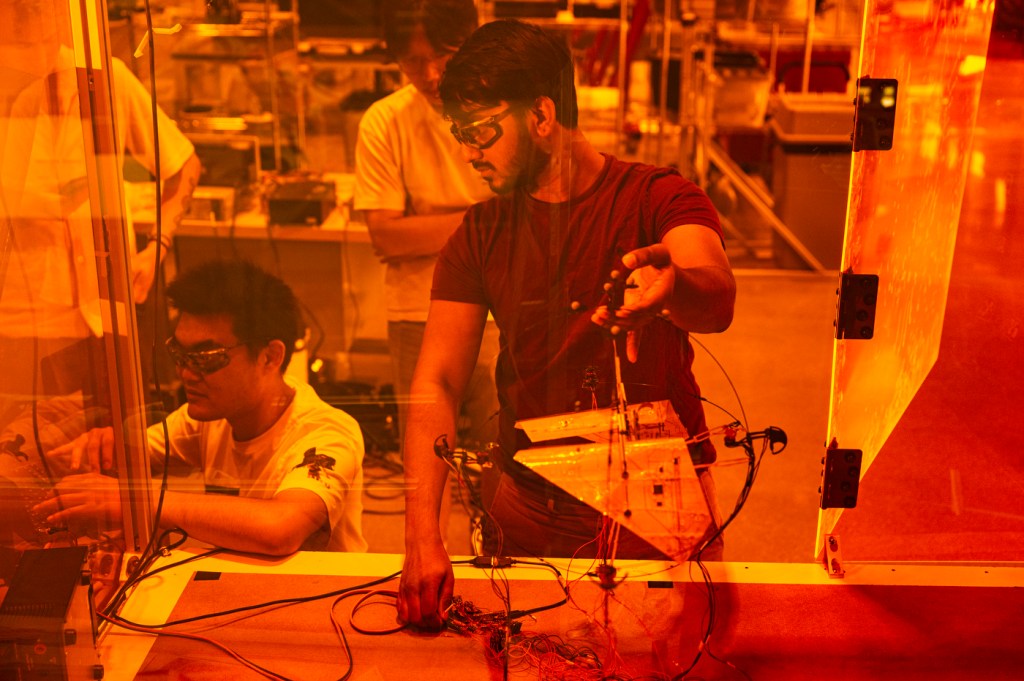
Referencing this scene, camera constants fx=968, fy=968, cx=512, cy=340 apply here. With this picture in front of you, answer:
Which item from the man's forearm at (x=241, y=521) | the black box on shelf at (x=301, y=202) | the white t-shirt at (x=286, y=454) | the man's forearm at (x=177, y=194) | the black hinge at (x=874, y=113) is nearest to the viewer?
the black hinge at (x=874, y=113)

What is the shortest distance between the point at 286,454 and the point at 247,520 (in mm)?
166

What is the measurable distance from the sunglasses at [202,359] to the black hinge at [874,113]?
3.22 ft

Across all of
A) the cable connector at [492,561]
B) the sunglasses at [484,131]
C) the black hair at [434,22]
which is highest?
the black hair at [434,22]

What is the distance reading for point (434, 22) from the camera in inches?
65.1

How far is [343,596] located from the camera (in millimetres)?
1305

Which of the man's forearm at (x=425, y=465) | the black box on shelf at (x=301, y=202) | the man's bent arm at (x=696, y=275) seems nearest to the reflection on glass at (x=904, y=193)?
the man's bent arm at (x=696, y=275)

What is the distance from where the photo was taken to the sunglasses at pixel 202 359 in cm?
152

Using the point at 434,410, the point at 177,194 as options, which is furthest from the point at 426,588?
the point at 177,194

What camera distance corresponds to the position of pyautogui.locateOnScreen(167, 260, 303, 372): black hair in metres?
1.61

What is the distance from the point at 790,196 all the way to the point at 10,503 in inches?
96.1

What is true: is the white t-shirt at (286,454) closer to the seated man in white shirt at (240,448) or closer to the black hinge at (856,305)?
the seated man in white shirt at (240,448)

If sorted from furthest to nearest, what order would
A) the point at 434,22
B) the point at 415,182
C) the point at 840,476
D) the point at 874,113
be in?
the point at 415,182
the point at 434,22
the point at 840,476
the point at 874,113

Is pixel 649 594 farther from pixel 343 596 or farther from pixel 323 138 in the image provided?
pixel 323 138

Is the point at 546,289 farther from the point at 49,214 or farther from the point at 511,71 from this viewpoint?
the point at 49,214
